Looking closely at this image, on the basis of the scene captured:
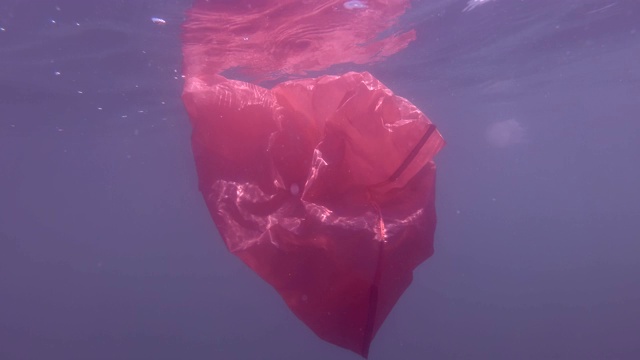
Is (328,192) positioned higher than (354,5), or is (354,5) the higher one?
(328,192)

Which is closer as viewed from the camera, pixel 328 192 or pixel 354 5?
pixel 328 192

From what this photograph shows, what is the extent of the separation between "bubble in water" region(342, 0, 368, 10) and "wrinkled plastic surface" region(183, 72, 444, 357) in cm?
688

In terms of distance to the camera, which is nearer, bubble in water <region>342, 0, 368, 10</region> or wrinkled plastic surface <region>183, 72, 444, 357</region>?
wrinkled plastic surface <region>183, 72, 444, 357</region>

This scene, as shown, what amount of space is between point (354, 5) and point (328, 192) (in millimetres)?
8593

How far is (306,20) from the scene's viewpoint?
12586 millimetres

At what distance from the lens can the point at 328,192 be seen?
4.80 m

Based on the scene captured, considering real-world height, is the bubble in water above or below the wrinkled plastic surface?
below

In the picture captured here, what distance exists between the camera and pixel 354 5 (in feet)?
39.9

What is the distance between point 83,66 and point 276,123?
12944 millimetres

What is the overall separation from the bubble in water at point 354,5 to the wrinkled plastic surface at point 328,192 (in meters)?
6.88

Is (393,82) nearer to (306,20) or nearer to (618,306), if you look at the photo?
(306,20)

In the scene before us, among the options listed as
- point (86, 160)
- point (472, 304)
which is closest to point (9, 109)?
point (86, 160)

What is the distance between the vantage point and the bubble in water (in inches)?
469

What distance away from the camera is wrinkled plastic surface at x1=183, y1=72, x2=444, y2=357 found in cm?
446
